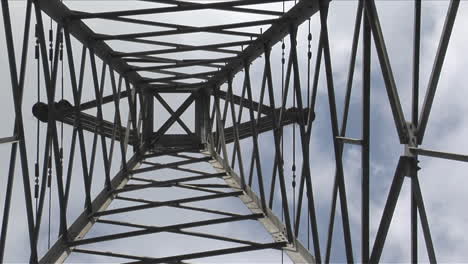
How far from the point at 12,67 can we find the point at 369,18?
18.3 ft

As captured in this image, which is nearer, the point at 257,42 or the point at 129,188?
the point at 257,42

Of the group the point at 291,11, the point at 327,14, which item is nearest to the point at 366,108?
the point at 327,14

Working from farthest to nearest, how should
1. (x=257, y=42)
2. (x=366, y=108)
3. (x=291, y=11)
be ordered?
1. (x=257, y=42)
2. (x=291, y=11)
3. (x=366, y=108)

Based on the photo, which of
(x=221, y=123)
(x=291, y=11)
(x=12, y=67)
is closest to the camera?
(x=12, y=67)

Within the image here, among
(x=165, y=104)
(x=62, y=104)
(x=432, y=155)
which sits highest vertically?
(x=165, y=104)

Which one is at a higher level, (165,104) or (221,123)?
(165,104)

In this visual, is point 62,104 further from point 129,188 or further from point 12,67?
point 12,67

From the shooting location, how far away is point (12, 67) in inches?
366

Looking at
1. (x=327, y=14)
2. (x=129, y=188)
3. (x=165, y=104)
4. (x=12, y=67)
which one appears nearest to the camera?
(x=12, y=67)

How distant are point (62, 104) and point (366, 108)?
30.1 feet

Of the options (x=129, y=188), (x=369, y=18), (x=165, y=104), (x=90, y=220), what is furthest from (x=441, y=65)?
(x=165, y=104)

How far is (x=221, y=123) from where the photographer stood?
A: 65.5 ft

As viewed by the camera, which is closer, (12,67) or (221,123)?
(12,67)

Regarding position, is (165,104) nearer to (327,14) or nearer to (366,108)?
(327,14)
